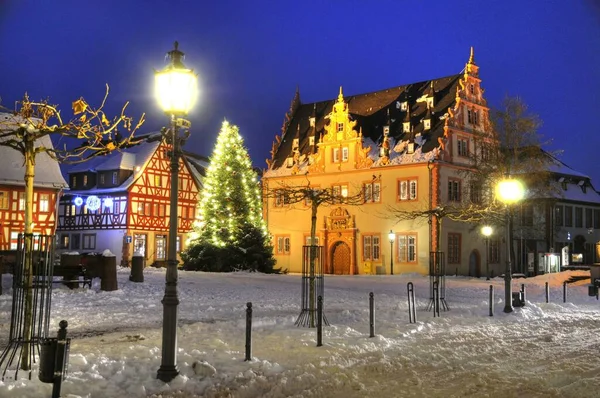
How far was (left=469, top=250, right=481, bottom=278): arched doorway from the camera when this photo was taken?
5300 cm

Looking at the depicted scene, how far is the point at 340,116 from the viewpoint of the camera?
55.6m

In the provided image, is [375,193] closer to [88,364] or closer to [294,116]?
[294,116]

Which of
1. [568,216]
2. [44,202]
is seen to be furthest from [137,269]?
[568,216]

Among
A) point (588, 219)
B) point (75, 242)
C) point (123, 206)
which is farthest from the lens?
point (588, 219)

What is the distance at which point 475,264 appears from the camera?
53.3 metres

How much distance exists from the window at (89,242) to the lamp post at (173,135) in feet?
176

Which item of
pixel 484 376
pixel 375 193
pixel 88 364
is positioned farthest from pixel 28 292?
pixel 375 193

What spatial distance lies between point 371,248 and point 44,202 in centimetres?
2372

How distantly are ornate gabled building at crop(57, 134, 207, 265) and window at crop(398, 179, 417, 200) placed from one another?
2008 cm

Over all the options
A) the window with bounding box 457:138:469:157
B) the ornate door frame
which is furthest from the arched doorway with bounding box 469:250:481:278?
the ornate door frame

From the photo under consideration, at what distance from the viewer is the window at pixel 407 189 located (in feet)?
168

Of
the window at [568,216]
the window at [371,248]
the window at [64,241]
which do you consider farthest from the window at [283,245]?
the window at [568,216]

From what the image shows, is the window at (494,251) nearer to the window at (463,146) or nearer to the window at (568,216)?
the window at (463,146)

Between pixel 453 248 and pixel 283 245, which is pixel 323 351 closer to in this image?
pixel 453 248
